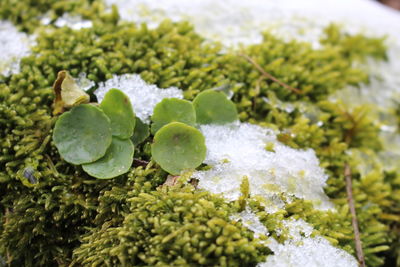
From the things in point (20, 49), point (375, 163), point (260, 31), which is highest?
point (260, 31)

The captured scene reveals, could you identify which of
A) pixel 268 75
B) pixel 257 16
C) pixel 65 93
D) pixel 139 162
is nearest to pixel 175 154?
pixel 139 162

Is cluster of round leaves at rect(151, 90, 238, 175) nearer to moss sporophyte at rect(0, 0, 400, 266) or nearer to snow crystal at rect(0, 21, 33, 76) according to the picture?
moss sporophyte at rect(0, 0, 400, 266)

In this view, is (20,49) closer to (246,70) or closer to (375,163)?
(246,70)

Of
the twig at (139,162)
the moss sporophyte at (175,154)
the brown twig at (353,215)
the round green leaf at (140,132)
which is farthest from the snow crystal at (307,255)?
the round green leaf at (140,132)

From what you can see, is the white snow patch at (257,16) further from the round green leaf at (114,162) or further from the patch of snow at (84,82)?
the round green leaf at (114,162)

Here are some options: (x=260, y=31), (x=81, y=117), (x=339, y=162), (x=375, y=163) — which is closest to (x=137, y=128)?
(x=81, y=117)

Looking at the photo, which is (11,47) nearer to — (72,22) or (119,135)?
(72,22)
